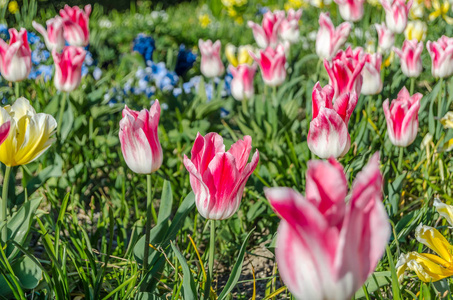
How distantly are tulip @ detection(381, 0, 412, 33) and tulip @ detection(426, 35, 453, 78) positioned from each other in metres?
0.50

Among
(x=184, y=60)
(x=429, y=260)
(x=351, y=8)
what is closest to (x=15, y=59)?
(x=429, y=260)

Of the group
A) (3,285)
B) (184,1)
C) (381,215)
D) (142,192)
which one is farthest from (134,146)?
(184,1)

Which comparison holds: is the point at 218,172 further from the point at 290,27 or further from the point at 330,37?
the point at 290,27

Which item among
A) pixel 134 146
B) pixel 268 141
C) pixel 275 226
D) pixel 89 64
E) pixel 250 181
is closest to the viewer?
pixel 134 146

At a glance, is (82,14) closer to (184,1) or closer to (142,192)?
(142,192)

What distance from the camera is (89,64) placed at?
327 cm

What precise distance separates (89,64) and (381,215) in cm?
298

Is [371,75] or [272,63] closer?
[371,75]

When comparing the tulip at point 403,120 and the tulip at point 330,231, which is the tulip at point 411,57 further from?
the tulip at point 330,231

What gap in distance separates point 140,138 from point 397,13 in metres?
1.68

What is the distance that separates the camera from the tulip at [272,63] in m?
2.13

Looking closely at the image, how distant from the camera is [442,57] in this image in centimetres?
178

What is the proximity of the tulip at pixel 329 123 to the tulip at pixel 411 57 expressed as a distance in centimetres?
83

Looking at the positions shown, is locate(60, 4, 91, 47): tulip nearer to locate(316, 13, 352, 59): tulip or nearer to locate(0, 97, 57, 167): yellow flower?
locate(316, 13, 352, 59): tulip
